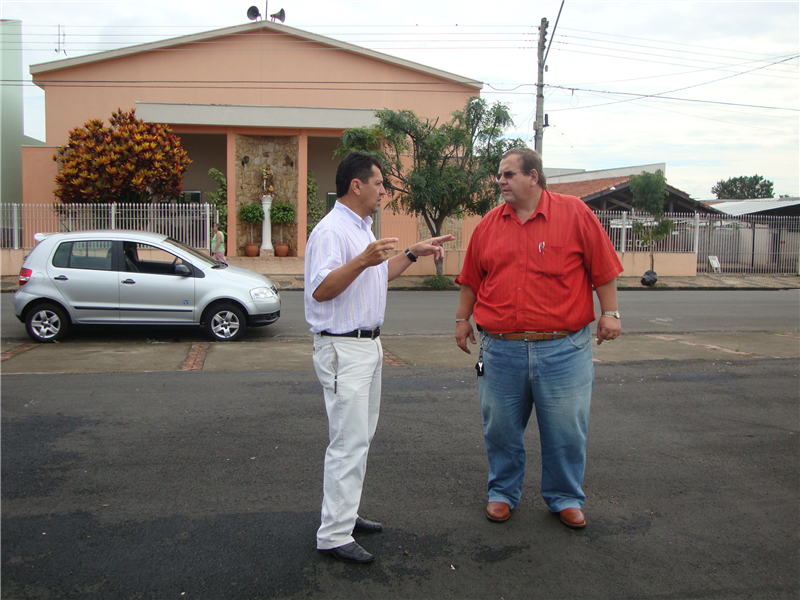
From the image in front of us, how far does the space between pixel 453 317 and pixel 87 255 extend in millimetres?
6786

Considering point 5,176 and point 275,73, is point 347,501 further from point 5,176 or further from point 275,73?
point 5,176

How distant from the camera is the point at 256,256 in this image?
25312 millimetres

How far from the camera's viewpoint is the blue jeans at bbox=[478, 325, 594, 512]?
3.52 meters

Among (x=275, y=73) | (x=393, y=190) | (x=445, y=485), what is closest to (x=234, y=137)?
(x=275, y=73)

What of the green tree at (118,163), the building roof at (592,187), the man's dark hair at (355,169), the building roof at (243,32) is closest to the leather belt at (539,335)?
the man's dark hair at (355,169)

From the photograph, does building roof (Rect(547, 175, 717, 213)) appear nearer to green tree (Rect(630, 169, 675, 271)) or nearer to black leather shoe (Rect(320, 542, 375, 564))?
green tree (Rect(630, 169, 675, 271))

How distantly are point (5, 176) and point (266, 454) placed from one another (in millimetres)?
30090

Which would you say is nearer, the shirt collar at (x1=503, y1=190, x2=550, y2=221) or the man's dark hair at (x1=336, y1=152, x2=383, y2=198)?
the man's dark hair at (x1=336, y1=152, x2=383, y2=198)

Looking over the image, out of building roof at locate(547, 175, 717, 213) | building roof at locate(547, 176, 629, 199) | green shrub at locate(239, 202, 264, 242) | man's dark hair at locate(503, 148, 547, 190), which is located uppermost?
building roof at locate(547, 176, 629, 199)

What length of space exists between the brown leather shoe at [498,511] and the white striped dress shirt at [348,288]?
Answer: 1244 millimetres

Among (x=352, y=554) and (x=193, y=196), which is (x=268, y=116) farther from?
(x=352, y=554)

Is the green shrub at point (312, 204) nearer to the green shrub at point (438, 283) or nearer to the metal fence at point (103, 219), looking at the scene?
the metal fence at point (103, 219)

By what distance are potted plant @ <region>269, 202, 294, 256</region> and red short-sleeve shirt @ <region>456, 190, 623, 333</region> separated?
72.5 feet

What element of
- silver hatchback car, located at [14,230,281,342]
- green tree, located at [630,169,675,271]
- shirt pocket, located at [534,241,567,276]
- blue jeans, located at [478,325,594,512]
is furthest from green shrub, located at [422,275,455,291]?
shirt pocket, located at [534,241,567,276]
